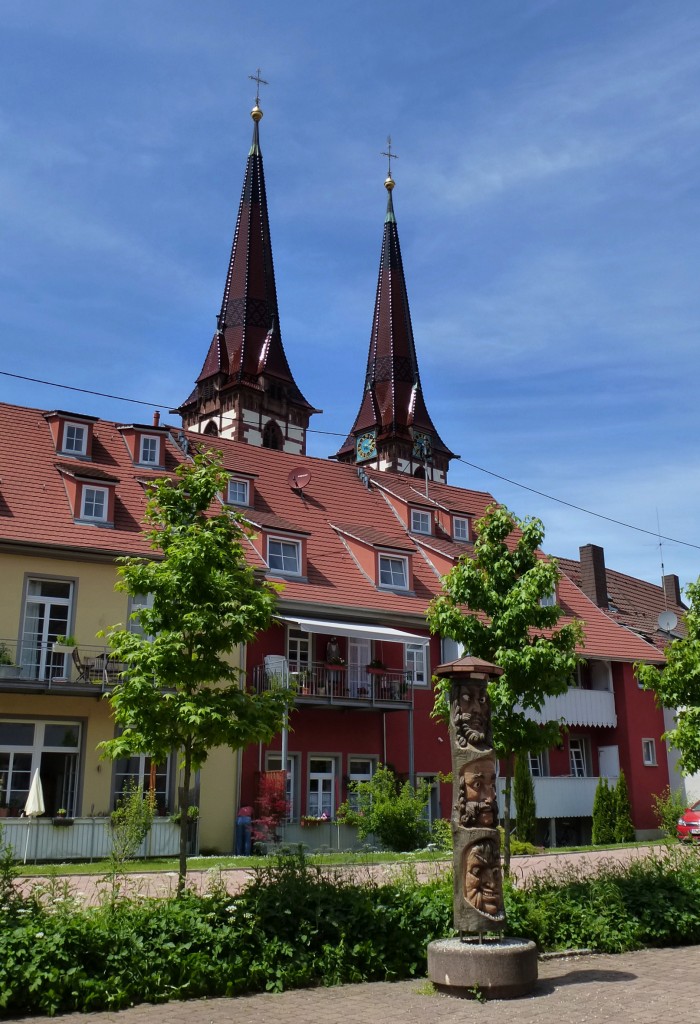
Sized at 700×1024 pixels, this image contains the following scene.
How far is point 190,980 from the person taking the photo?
29.8 ft

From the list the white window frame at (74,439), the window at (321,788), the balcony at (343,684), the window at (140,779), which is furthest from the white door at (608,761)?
the white window frame at (74,439)

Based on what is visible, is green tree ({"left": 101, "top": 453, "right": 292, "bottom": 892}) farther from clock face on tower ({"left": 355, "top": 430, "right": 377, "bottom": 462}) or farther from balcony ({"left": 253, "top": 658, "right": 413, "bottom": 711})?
clock face on tower ({"left": 355, "top": 430, "right": 377, "bottom": 462})

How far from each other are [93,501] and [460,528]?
13877mm

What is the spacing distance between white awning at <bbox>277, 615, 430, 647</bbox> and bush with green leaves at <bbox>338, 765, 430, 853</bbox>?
3.92 meters

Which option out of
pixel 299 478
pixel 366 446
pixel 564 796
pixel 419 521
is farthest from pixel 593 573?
pixel 366 446

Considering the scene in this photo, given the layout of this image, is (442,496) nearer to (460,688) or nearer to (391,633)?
Answer: (391,633)

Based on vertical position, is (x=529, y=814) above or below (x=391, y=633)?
below

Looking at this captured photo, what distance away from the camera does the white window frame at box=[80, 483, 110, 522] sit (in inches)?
964

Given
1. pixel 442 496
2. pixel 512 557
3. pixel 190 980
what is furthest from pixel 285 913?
pixel 442 496

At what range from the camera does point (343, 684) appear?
26266mm

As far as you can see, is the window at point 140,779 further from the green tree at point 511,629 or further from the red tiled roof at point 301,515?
the green tree at point 511,629

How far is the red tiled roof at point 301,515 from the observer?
23.9 meters

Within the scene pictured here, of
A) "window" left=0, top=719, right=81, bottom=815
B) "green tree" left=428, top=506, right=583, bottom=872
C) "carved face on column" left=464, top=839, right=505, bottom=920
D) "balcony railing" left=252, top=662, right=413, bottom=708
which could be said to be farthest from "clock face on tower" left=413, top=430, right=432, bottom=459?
"carved face on column" left=464, top=839, right=505, bottom=920

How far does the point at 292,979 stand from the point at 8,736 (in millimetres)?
13767
